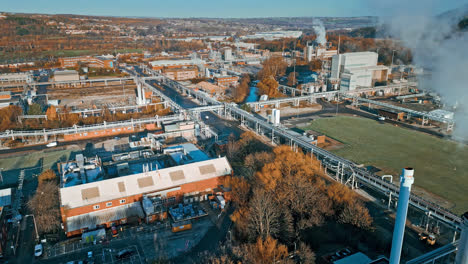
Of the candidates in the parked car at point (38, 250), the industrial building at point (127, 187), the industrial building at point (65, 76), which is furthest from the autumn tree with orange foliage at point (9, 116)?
the industrial building at point (65, 76)

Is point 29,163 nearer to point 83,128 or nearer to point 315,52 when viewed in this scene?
point 83,128

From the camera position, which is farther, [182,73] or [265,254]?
[182,73]

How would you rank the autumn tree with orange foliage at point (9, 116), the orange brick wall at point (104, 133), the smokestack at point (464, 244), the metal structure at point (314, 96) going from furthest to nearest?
1. the metal structure at point (314, 96)
2. the autumn tree with orange foliage at point (9, 116)
3. the orange brick wall at point (104, 133)
4. the smokestack at point (464, 244)

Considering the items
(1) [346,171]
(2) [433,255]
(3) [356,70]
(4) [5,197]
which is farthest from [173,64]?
(2) [433,255]

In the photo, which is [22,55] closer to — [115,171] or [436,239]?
[115,171]

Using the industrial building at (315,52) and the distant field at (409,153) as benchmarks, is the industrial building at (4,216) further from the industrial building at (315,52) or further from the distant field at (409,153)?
the industrial building at (315,52)

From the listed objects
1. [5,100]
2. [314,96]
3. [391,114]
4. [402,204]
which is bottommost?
[5,100]
